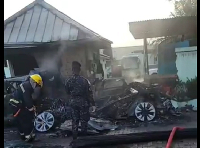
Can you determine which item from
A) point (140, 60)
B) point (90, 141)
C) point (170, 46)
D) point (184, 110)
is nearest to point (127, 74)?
point (140, 60)

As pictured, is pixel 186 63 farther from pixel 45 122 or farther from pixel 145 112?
pixel 45 122

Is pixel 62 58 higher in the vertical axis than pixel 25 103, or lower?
higher

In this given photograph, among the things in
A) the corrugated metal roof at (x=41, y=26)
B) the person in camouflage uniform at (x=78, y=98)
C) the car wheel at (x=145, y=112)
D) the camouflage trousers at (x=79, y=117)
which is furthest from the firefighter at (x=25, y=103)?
the corrugated metal roof at (x=41, y=26)

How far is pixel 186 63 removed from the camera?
7.91 m

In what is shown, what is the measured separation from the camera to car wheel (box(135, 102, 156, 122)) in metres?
7.06

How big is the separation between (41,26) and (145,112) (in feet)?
17.8

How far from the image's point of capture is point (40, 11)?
10.4m

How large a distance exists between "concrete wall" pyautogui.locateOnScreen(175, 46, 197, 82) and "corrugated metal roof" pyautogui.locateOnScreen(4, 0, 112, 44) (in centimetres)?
278

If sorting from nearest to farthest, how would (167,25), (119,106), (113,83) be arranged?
1. (119,106)
2. (113,83)
3. (167,25)

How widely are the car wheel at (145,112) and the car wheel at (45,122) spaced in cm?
237

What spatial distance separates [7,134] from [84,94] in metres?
2.96

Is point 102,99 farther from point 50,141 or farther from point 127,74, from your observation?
point 127,74

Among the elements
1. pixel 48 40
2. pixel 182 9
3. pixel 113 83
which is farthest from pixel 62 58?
pixel 182 9

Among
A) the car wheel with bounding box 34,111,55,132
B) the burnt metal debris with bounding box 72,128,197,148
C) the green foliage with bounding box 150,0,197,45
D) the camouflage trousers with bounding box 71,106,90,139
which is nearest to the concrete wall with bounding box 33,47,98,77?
the car wheel with bounding box 34,111,55,132
